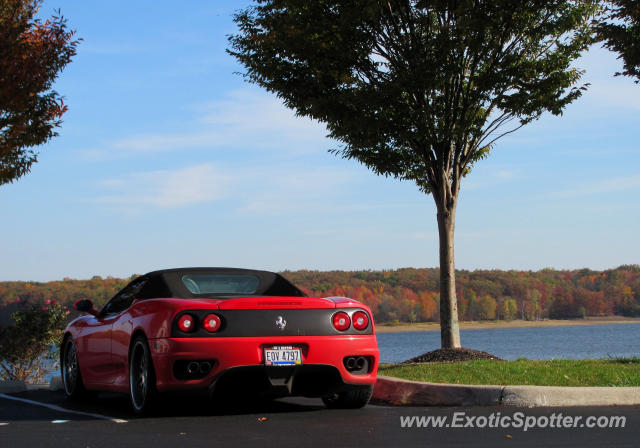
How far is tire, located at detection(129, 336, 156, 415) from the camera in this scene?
23.7 feet

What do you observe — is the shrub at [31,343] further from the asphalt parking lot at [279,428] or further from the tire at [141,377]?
the tire at [141,377]

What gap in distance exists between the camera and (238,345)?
23.2 ft

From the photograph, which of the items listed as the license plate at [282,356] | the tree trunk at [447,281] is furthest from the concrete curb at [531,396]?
the tree trunk at [447,281]

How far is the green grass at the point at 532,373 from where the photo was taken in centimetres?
880

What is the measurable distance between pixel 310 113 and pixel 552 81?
14.1 feet

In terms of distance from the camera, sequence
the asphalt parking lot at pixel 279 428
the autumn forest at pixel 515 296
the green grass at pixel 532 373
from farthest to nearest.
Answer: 1. the autumn forest at pixel 515 296
2. the green grass at pixel 532 373
3. the asphalt parking lot at pixel 279 428

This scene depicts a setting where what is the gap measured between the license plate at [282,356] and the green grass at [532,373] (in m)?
2.50

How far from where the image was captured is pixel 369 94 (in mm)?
13375

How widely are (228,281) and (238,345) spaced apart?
61.6 inches

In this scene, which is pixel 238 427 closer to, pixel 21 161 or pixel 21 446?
pixel 21 446

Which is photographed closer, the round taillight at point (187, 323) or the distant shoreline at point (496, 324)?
the round taillight at point (187, 323)

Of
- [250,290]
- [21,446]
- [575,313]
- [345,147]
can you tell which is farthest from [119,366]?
[575,313]

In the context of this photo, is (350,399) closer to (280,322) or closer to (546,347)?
(280,322)

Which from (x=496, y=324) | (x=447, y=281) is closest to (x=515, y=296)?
(x=496, y=324)
